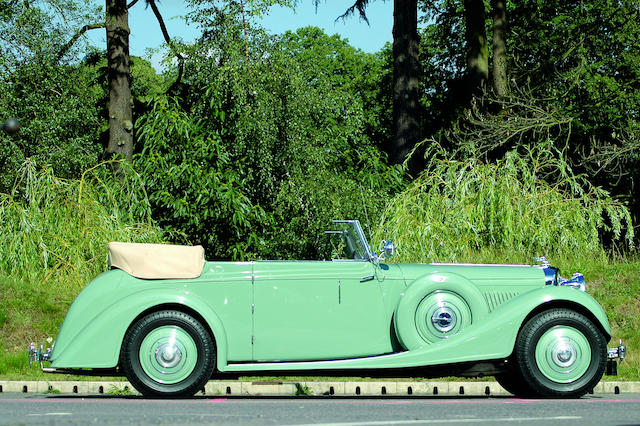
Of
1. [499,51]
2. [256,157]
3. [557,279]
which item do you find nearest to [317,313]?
[557,279]

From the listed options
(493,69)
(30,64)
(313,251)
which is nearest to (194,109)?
(313,251)

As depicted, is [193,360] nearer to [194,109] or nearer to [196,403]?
[196,403]

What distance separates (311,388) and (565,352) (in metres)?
2.88

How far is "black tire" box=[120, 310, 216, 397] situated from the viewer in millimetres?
8742

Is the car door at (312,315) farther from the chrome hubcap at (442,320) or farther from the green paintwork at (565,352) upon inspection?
the green paintwork at (565,352)

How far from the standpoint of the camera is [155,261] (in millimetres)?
9047

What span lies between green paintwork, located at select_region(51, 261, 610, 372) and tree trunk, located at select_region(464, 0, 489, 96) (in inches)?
642

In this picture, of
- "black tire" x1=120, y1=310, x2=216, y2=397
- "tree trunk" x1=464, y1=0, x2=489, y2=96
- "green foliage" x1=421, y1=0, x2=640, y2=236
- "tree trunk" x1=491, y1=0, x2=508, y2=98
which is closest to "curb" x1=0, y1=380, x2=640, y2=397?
"black tire" x1=120, y1=310, x2=216, y2=397

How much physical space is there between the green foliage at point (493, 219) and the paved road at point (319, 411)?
667 cm

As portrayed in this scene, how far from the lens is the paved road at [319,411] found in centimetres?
712

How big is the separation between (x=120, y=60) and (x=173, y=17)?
5.15ft

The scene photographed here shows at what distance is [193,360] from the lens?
8773mm

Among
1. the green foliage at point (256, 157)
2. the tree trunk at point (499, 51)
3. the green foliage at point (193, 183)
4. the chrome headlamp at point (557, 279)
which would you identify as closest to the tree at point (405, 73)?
the tree trunk at point (499, 51)

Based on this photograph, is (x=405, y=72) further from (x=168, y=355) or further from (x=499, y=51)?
(x=168, y=355)
